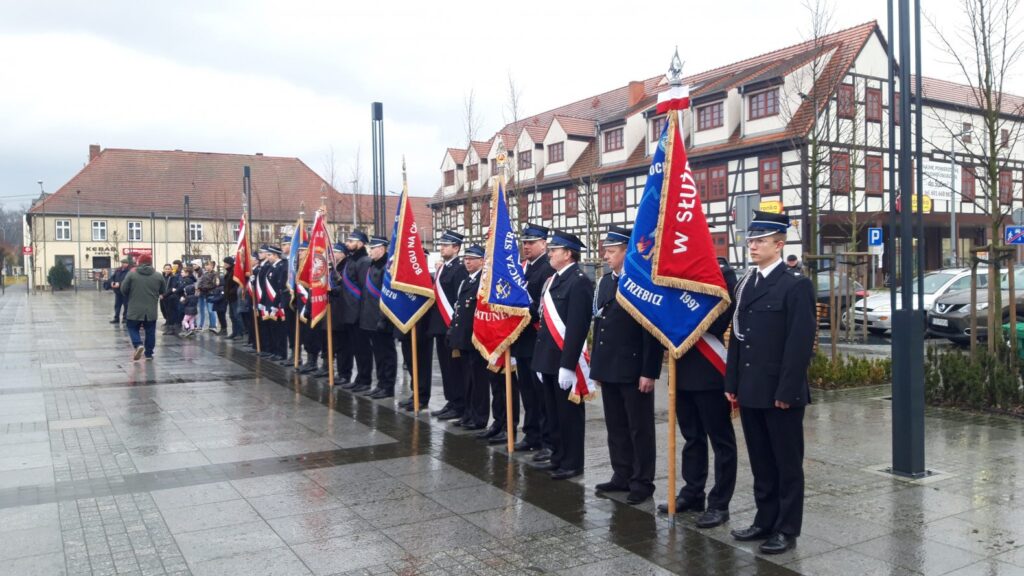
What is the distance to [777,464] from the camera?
524 centimetres

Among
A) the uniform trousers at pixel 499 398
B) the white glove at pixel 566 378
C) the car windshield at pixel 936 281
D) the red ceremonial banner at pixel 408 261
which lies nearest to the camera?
the white glove at pixel 566 378

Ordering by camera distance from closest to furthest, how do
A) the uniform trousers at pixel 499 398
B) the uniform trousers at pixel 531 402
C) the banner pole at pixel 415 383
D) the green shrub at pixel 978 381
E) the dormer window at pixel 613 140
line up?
1. the uniform trousers at pixel 531 402
2. the uniform trousers at pixel 499 398
3. the green shrub at pixel 978 381
4. the banner pole at pixel 415 383
5. the dormer window at pixel 613 140

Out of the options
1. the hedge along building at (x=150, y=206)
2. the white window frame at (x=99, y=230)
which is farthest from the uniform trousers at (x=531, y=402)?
the white window frame at (x=99, y=230)

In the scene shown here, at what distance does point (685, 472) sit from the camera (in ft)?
19.6

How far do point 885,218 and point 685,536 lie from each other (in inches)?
1281

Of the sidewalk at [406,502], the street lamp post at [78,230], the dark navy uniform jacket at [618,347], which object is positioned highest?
the street lamp post at [78,230]

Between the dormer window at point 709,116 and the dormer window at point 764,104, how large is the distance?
1.76 m

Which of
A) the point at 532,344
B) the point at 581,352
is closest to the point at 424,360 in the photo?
the point at 532,344

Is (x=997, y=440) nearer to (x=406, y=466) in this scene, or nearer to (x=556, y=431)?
(x=556, y=431)

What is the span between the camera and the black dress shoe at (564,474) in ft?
22.6

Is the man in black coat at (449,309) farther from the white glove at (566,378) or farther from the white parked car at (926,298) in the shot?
the white parked car at (926,298)

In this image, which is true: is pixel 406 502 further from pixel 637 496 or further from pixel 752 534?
pixel 752 534

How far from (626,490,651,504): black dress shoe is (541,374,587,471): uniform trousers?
2.77 feet

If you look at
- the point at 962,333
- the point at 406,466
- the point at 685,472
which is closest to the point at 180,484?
the point at 406,466
